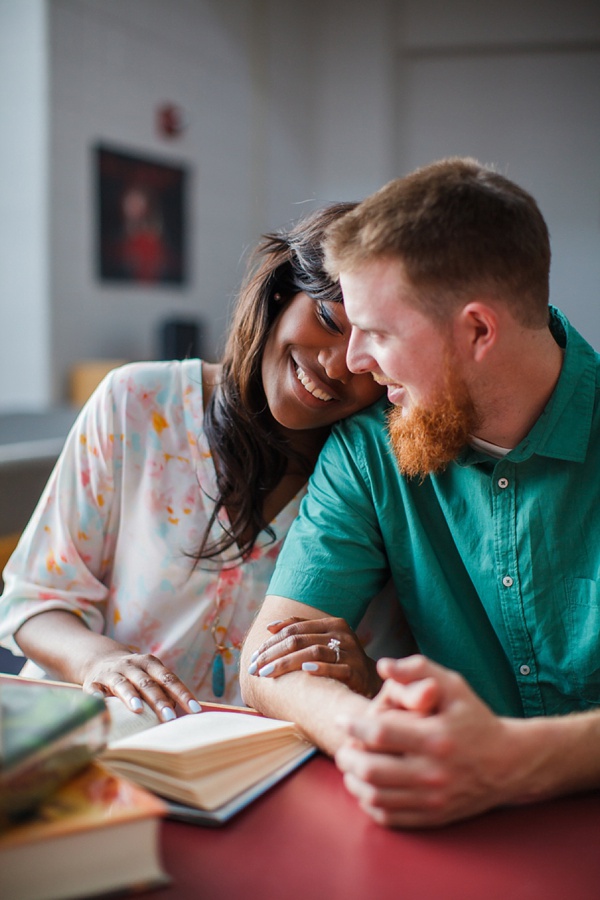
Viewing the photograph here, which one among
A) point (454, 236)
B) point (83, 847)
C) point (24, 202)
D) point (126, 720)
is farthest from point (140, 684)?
point (24, 202)

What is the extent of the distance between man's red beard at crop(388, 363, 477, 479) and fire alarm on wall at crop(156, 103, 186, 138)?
5.21m

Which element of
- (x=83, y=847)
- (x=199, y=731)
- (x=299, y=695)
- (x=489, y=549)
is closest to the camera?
(x=83, y=847)

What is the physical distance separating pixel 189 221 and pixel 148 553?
5.01m

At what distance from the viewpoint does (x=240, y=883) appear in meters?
0.82

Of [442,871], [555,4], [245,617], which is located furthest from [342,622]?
[555,4]

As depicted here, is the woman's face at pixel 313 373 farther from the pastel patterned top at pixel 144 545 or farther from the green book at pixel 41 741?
the green book at pixel 41 741

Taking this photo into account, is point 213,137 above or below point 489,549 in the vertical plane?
above

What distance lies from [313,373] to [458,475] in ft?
0.97

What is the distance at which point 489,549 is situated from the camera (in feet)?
4.75

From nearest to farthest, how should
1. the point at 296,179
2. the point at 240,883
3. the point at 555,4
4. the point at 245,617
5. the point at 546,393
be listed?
the point at 240,883, the point at 546,393, the point at 245,617, the point at 555,4, the point at 296,179

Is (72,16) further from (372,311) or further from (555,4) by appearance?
(372,311)

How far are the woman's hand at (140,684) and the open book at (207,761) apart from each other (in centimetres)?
16

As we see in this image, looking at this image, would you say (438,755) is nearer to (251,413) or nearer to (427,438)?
(427,438)

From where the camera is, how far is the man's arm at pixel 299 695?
111cm
